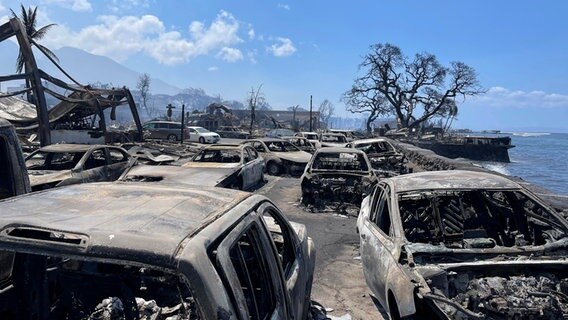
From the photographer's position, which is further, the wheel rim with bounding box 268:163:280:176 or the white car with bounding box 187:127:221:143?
the white car with bounding box 187:127:221:143

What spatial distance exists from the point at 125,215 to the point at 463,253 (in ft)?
10.4

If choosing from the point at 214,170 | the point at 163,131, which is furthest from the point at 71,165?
the point at 163,131

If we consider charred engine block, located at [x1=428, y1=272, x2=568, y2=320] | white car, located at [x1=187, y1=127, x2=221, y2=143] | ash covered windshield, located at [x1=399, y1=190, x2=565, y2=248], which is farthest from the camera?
white car, located at [x1=187, y1=127, x2=221, y2=143]

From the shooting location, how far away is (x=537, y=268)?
4086 millimetres

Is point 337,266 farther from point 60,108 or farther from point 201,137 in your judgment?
point 201,137

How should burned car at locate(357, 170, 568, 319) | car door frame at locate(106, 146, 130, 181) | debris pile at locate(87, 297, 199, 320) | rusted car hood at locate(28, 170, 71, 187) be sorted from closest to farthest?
debris pile at locate(87, 297, 199, 320) → burned car at locate(357, 170, 568, 319) → rusted car hood at locate(28, 170, 71, 187) → car door frame at locate(106, 146, 130, 181)

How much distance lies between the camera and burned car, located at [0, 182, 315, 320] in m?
1.87

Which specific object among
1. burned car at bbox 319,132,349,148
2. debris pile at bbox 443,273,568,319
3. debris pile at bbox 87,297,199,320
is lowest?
debris pile at bbox 443,273,568,319

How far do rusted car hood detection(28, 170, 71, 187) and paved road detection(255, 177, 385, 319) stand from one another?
16.0 ft

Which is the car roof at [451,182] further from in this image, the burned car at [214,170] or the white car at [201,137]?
the white car at [201,137]

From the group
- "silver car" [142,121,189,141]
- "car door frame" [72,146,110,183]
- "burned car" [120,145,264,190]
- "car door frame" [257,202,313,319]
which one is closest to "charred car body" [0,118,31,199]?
"car door frame" [257,202,313,319]

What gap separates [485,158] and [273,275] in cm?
4662

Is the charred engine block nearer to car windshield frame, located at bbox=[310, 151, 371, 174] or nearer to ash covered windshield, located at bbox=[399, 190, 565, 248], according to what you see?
ash covered windshield, located at bbox=[399, 190, 565, 248]

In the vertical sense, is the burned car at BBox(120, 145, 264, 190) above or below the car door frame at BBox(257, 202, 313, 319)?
below
